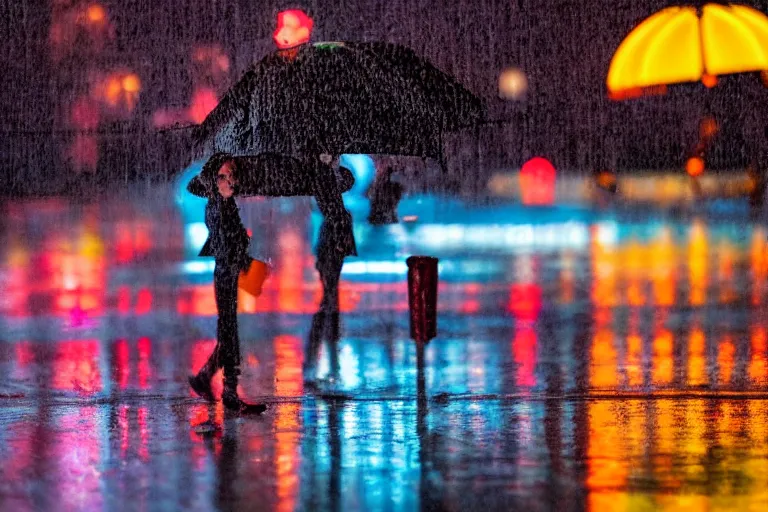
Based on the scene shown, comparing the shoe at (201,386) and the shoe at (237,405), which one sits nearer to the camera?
the shoe at (237,405)

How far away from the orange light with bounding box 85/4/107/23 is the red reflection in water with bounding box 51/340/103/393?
52.5 metres

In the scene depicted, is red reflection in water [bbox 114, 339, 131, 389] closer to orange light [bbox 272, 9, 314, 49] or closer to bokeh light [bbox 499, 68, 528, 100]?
orange light [bbox 272, 9, 314, 49]

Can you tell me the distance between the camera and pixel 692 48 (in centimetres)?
2603

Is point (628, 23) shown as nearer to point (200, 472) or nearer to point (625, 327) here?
point (625, 327)

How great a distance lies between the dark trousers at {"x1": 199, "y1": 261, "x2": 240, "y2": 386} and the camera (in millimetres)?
8688

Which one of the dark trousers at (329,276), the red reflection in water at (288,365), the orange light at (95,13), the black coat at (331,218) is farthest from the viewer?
the orange light at (95,13)

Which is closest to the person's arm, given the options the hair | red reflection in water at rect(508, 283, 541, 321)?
the hair

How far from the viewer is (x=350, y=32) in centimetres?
5756

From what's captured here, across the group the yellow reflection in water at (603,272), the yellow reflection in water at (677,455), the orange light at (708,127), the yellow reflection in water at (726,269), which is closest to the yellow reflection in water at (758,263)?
the yellow reflection in water at (726,269)

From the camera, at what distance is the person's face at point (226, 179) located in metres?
8.41

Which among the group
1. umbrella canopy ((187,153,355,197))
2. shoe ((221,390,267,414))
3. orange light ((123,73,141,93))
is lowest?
shoe ((221,390,267,414))

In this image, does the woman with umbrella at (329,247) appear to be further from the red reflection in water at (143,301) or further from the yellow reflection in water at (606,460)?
the yellow reflection in water at (606,460)

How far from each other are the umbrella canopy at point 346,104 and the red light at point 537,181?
28.5 metres

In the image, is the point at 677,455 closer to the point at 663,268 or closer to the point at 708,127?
the point at 663,268
